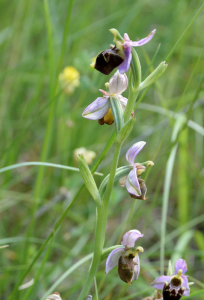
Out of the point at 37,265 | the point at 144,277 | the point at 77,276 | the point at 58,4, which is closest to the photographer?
the point at 37,265

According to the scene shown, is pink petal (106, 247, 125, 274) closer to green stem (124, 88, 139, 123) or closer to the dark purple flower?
green stem (124, 88, 139, 123)

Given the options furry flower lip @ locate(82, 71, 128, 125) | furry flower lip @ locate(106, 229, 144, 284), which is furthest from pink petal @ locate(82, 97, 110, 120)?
furry flower lip @ locate(106, 229, 144, 284)

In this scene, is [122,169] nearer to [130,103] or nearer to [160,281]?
[130,103]

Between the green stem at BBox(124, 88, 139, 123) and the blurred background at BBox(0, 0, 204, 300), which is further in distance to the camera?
the blurred background at BBox(0, 0, 204, 300)

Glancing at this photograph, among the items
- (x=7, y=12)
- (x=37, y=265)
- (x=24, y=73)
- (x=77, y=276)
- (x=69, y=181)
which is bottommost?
(x=77, y=276)

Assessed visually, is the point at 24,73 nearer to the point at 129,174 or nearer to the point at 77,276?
the point at 77,276

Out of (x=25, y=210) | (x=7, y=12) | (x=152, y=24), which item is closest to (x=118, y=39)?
(x=25, y=210)

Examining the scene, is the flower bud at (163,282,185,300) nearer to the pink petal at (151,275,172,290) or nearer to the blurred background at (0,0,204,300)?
Result: the pink petal at (151,275,172,290)

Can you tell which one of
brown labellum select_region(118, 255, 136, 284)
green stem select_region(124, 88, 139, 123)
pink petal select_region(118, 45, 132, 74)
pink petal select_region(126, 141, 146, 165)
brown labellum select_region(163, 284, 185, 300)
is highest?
pink petal select_region(118, 45, 132, 74)

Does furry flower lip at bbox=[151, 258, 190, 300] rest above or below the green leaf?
below
